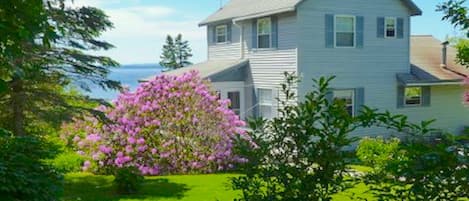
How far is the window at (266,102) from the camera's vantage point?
59.1 feet

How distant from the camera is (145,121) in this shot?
12.6 m

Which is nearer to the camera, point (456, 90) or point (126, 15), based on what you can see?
point (126, 15)

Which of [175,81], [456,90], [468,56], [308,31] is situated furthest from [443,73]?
[468,56]

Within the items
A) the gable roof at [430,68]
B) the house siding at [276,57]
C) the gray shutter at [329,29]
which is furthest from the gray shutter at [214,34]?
the gable roof at [430,68]

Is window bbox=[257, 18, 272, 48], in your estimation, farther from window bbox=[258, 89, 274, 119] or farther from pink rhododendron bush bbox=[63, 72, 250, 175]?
pink rhododendron bush bbox=[63, 72, 250, 175]

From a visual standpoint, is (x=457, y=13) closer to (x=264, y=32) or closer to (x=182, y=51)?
(x=264, y=32)

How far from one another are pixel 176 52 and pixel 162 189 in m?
39.4

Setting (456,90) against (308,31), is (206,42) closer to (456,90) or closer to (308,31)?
(308,31)

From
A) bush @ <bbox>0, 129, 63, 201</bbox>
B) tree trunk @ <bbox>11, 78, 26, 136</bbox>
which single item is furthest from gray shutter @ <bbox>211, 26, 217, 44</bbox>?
bush @ <bbox>0, 129, 63, 201</bbox>

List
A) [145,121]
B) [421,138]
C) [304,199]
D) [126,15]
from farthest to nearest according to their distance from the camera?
1. [126,15]
2. [145,121]
3. [304,199]
4. [421,138]

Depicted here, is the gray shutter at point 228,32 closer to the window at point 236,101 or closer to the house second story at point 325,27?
the house second story at point 325,27

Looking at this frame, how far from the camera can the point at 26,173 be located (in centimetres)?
444

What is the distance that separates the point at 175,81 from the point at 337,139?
33.8ft

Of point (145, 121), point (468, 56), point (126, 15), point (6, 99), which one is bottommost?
point (145, 121)
